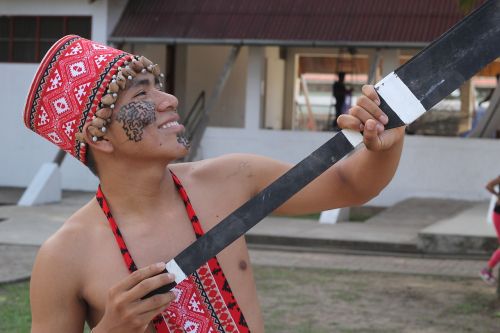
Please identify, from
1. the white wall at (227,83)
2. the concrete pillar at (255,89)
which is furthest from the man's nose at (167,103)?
the white wall at (227,83)

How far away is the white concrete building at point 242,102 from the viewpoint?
18156mm

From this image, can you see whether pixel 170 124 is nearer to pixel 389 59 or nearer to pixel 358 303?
pixel 358 303

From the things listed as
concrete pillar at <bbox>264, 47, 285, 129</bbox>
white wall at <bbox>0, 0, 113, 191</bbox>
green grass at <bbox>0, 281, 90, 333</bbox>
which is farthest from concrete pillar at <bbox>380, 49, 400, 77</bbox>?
green grass at <bbox>0, 281, 90, 333</bbox>

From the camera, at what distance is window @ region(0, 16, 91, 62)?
2017 cm

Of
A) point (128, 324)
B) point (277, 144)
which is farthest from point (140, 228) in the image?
point (277, 144)

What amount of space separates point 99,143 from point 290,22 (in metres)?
16.2

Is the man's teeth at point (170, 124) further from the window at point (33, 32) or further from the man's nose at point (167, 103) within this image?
the window at point (33, 32)

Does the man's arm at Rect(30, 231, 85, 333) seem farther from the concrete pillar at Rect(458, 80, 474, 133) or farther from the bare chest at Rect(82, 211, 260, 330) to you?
the concrete pillar at Rect(458, 80, 474, 133)

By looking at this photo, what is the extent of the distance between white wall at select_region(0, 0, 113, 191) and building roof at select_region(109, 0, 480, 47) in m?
1.27

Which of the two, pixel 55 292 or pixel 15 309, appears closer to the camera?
pixel 55 292

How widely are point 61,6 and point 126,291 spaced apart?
61.2 feet

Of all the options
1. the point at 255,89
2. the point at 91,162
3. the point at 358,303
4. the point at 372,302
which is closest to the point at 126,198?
the point at 91,162

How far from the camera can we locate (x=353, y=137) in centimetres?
202

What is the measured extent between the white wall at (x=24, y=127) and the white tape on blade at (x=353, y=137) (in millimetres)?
18479
